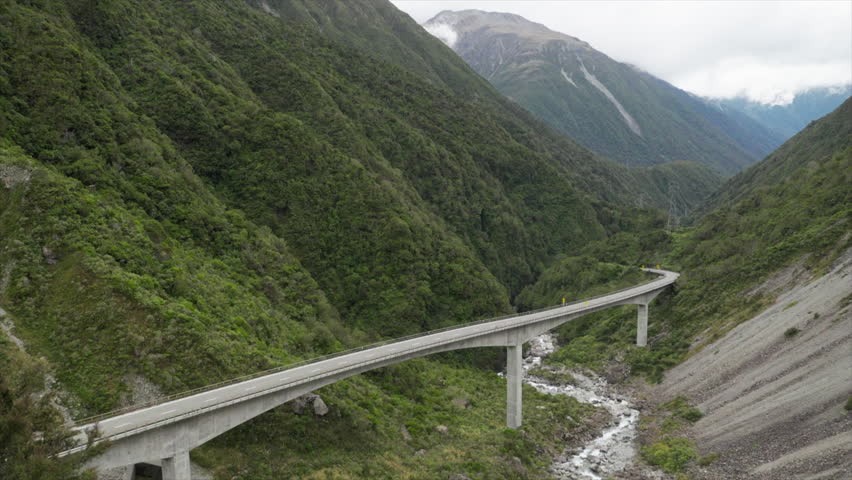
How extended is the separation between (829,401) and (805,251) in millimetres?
34403

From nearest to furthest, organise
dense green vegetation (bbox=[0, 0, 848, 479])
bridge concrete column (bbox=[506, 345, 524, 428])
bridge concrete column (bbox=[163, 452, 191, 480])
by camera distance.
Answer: bridge concrete column (bbox=[163, 452, 191, 480]) < dense green vegetation (bbox=[0, 0, 848, 479]) < bridge concrete column (bbox=[506, 345, 524, 428])

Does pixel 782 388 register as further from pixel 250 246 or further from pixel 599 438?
pixel 250 246

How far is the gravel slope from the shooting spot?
32.8 m

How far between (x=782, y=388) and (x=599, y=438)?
1540 centimetres

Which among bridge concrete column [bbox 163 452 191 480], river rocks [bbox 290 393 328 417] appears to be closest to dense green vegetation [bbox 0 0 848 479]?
river rocks [bbox 290 393 328 417]

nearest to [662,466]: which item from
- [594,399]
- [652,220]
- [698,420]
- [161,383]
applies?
[698,420]

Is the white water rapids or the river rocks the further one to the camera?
the white water rapids

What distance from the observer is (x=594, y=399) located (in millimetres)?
58500

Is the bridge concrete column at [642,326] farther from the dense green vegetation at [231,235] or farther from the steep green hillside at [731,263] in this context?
the dense green vegetation at [231,235]

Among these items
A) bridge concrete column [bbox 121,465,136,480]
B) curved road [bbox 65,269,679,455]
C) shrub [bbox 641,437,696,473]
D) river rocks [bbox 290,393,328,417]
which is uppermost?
curved road [bbox 65,269,679,455]

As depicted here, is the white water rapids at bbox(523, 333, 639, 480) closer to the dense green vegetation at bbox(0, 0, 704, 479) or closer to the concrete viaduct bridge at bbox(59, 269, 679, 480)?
the dense green vegetation at bbox(0, 0, 704, 479)

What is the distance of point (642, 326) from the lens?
235 ft

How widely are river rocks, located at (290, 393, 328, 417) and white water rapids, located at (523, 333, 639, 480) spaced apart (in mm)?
18682

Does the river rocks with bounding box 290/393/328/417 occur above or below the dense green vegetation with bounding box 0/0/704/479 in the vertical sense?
below
